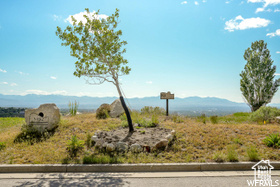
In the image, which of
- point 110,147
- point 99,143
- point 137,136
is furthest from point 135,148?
point 99,143

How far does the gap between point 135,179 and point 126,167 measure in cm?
73

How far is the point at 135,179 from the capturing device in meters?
5.50

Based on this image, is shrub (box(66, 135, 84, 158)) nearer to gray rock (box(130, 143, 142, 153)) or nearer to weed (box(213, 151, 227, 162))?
gray rock (box(130, 143, 142, 153))

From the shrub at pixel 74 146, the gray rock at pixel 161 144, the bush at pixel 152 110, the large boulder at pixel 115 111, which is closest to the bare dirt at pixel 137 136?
the gray rock at pixel 161 144

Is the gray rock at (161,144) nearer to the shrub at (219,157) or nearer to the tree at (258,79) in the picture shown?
the shrub at (219,157)

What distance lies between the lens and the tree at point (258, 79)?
2530 cm

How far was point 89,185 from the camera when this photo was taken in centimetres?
510

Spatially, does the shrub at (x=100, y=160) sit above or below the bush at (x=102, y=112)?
below

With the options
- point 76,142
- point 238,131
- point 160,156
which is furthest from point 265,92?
point 76,142

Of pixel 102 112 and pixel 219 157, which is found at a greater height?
pixel 102 112
